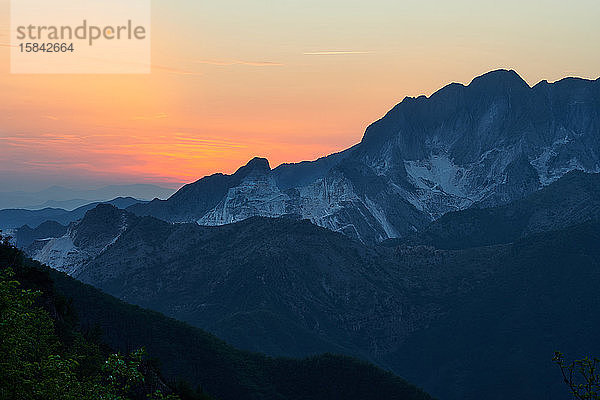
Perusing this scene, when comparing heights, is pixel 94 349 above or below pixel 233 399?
above

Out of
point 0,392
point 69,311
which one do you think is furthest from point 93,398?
point 69,311

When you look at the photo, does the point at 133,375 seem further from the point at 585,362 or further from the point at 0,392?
the point at 585,362

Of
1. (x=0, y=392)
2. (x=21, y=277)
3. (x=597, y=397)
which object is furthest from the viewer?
(x=21, y=277)

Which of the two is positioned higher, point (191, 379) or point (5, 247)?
point (5, 247)

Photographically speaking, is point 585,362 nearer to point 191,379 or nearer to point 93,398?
point 93,398

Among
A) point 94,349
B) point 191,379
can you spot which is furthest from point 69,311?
point 191,379

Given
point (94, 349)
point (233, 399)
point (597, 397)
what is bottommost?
point (233, 399)

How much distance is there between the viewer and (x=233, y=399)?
196 m

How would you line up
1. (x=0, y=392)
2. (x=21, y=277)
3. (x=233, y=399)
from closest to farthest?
(x=0, y=392), (x=21, y=277), (x=233, y=399)

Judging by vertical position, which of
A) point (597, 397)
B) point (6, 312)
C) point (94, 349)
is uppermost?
point (6, 312)

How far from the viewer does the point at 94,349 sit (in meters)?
103

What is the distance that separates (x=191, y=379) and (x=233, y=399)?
13516 millimetres

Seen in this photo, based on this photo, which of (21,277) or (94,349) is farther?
(21,277)

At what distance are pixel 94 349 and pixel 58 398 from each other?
6397 cm
